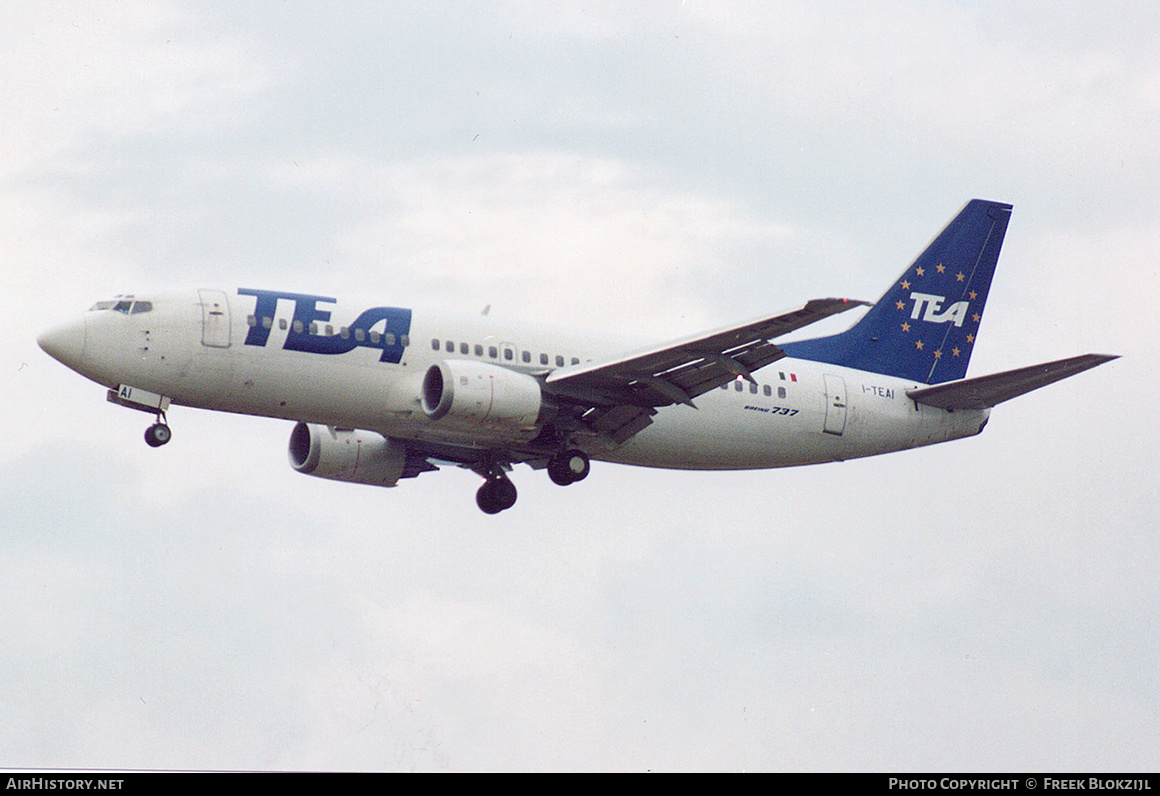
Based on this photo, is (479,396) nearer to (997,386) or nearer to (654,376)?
(654,376)

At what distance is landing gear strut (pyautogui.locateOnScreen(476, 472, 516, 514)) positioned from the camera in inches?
1801

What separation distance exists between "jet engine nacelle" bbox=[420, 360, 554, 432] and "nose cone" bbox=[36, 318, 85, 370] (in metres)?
7.74

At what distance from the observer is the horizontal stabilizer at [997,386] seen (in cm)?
3991

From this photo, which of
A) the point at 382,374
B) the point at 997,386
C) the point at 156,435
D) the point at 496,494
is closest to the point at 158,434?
the point at 156,435

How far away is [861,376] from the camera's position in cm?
4559

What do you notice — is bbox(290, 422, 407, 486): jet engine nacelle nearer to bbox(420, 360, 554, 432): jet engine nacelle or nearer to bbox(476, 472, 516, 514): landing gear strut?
bbox(476, 472, 516, 514): landing gear strut

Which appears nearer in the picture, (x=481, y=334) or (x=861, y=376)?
(x=481, y=334)

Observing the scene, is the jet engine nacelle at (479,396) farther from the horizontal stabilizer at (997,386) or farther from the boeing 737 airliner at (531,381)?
the horizontal stabilizer at (997,386)

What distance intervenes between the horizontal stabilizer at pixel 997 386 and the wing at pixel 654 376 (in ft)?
22.4

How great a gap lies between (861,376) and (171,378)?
59.8ft
